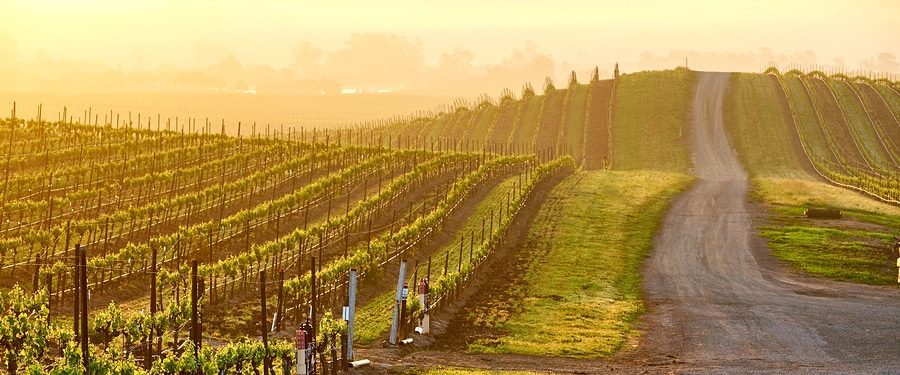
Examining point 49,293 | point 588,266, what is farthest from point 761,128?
point 49,293

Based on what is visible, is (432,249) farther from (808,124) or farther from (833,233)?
(808,124)

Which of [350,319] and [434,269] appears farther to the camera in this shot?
[434,269]

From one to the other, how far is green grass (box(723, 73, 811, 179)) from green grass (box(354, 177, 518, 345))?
40.2m

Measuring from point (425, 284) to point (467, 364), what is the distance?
6326 millimetres

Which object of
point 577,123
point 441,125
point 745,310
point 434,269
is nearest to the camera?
point 745,310

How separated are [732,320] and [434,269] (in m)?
16.4

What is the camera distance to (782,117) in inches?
5822

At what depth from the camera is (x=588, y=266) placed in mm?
66875

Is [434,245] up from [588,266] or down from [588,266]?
up

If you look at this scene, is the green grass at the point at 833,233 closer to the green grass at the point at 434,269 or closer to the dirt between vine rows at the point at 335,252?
the green grass at the point at 434,269

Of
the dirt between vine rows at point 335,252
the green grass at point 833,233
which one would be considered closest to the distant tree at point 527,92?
the green grass at point 833,233

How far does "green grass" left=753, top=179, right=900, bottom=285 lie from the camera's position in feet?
223

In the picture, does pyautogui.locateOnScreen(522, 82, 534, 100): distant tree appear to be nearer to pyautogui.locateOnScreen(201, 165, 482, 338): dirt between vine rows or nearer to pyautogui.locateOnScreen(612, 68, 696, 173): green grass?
pyautogui.locateOnScreen(612, 68, 696, 173): green grass

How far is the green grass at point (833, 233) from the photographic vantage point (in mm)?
67938
